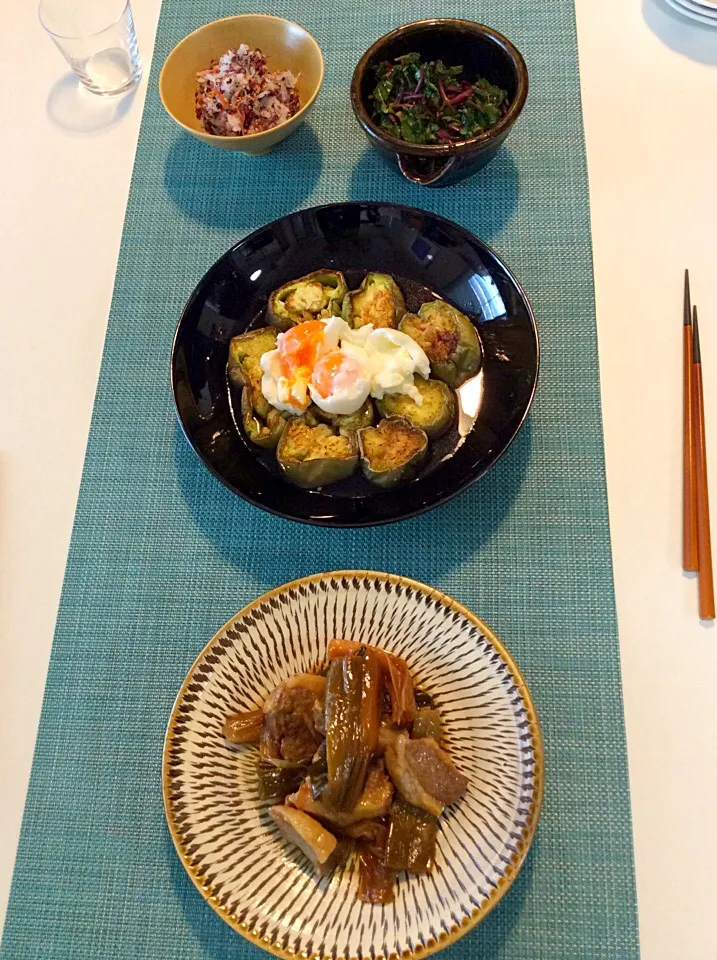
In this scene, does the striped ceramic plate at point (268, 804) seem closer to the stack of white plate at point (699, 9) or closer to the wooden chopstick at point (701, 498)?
the wooden chopstick at point (701, 498)

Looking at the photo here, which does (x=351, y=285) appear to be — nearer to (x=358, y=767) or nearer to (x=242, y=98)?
(x=242, y=98)

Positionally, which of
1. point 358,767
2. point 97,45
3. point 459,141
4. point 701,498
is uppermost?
point 97,45

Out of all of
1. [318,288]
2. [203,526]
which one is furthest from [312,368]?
[203,526]

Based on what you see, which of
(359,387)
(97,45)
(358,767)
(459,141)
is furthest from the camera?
(97,45)

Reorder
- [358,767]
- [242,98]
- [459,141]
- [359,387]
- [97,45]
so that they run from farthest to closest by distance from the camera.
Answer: [97,45]
[242,98]
[459,141]
[359,387]
[358,767]

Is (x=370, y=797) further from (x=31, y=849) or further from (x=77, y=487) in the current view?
(x=77, y=487)

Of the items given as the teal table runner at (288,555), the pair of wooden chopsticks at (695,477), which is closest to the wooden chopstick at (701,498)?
the pair of wooden chopsticks at (695,477)

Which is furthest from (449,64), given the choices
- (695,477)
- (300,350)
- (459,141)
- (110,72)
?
(695,477)
